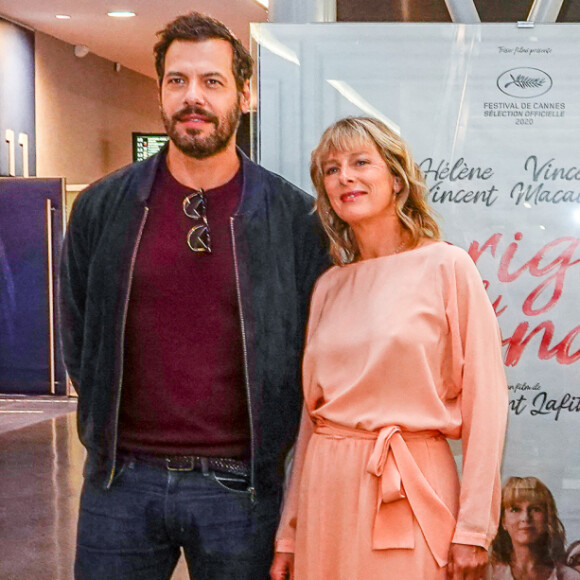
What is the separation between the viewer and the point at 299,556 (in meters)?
2.00

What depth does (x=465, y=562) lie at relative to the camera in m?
1.84

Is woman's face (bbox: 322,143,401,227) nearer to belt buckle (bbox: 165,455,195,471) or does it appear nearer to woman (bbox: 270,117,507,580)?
woman (bbox: 270,117,507,580)

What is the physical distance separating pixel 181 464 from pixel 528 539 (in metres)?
1.18

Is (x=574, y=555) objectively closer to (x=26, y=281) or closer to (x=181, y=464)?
(x=181, y=464)

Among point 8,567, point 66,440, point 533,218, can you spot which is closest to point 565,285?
point 533,218

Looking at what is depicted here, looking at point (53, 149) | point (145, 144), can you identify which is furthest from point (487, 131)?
point (145, 144)

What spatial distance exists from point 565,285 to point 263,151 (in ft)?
Answer: 2.95

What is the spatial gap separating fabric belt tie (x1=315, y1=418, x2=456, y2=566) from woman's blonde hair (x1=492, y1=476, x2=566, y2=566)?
33.8 inches

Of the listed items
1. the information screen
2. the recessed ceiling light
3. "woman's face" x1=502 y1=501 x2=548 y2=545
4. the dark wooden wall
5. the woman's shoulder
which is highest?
the recessed ceiling light

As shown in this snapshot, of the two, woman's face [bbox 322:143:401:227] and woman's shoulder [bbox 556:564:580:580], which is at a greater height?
woman's face [bbox 322:143:401:227]

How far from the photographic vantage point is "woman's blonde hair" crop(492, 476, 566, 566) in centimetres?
268

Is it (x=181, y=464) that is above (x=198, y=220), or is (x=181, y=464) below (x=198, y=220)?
below

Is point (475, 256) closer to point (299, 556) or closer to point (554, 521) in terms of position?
point (554, 521)

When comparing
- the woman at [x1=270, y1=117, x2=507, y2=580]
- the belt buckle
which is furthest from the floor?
the woman at [x1=270, y1=117, x2=507, y2=580]
